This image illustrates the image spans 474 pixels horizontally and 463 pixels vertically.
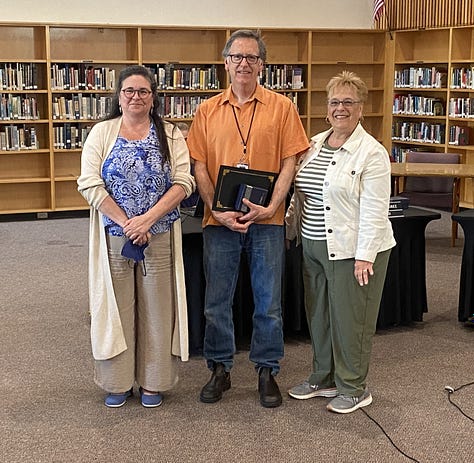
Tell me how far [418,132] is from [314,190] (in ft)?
22.9

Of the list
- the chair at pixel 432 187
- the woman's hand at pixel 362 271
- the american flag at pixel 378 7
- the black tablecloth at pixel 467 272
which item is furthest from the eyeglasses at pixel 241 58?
the american flag at pixel 378 7

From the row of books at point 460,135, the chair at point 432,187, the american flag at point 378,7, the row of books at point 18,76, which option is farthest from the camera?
the american flag at point 378,7

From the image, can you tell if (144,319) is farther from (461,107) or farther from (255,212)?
(461,107)

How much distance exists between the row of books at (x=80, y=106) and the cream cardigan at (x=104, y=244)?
581 centimetres

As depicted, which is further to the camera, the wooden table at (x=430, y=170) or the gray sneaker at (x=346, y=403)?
the wooden table at (x=430, y=170)

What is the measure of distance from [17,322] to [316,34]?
6592 mm

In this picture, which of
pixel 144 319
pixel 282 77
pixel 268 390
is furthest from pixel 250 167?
pixel 282 77

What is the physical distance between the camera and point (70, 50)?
9477 mm

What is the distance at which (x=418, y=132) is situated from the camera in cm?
1030

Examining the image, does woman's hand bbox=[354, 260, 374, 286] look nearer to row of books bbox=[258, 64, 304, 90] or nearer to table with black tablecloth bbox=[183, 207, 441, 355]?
table with black tablecloth bbox=[183, 207, 441, 355]

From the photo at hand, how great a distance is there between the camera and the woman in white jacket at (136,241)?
3.62 metres

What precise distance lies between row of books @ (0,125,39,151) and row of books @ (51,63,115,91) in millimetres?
592

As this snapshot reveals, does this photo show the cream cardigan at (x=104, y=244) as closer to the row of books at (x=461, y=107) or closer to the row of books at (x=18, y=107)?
the row of books at (x=18, y=107)

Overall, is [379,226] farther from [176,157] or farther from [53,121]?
[53,121]
